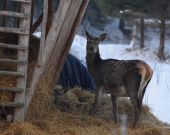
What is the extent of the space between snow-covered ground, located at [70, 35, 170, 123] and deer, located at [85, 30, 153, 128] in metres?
2.53

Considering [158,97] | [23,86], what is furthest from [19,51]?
[158,97]

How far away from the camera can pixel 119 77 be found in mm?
11438

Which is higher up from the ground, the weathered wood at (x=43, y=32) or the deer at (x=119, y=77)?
the weathered wood at (x=43, y=32)

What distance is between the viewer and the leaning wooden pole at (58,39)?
9970 millimetres

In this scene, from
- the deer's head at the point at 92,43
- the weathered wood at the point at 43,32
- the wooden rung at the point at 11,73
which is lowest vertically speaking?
the wooden rung at the point at 11,73

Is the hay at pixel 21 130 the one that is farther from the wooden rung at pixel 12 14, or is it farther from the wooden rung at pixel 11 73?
the wooden rung at pixel 12 14

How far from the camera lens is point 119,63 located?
11.9 meters

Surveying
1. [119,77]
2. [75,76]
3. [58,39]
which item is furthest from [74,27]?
[75,76]

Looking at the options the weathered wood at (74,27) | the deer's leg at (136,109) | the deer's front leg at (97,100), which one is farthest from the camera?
the deer's front leg at (97,100)

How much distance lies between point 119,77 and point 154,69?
12487mm

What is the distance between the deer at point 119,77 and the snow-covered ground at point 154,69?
8.30 feet

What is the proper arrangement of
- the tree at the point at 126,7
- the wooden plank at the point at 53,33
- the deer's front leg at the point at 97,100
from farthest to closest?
the tree at the point at 126,7, the deer's front leg at the point at 97,100, the wooden plank at the point at 53,33

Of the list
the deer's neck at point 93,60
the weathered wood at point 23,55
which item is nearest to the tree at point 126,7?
the deer's neck at point 93,60

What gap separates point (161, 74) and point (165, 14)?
15.5ft
